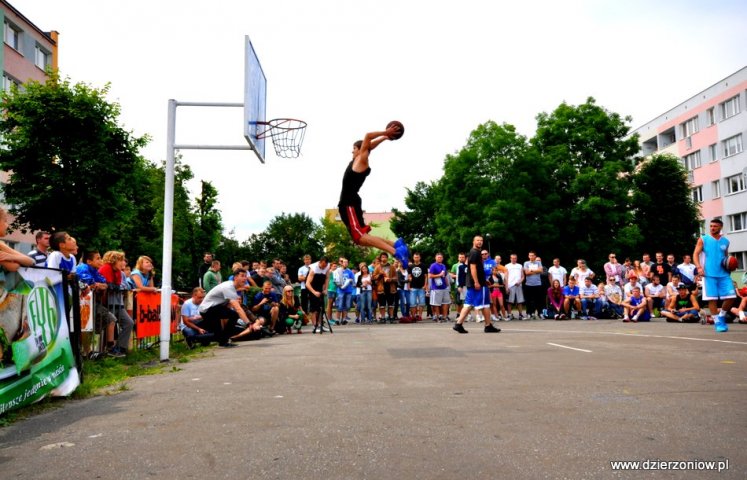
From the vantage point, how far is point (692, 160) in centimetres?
6250

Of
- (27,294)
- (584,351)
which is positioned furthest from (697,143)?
(27,294)

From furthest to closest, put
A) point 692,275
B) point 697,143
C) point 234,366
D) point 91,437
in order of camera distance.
A: point 697,143 → point 692,275 → point 234,366 → point 91,437

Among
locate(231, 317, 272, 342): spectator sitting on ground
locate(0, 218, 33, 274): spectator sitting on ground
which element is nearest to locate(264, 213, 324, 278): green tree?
locate(231, 317, 272, 342): spectator sitting on ground

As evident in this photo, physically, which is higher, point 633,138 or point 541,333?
point 633,138

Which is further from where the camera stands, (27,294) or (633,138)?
(633,138)

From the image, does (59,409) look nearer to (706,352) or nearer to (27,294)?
(27,294)

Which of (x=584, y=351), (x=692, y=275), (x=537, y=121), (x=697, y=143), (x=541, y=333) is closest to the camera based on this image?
(x=584, y=351)

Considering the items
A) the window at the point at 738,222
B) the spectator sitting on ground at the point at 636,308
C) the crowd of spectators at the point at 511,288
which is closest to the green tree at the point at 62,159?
the crowd of spectators at the point at 511,288

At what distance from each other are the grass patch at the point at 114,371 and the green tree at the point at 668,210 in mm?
48889

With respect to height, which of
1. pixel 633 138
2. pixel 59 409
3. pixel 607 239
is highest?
pixel 633 138

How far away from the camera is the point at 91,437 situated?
193 inches

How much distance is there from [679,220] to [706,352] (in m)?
49.5

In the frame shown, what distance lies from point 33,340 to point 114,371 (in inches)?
110

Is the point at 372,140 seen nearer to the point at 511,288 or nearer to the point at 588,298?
the point at 511,288
